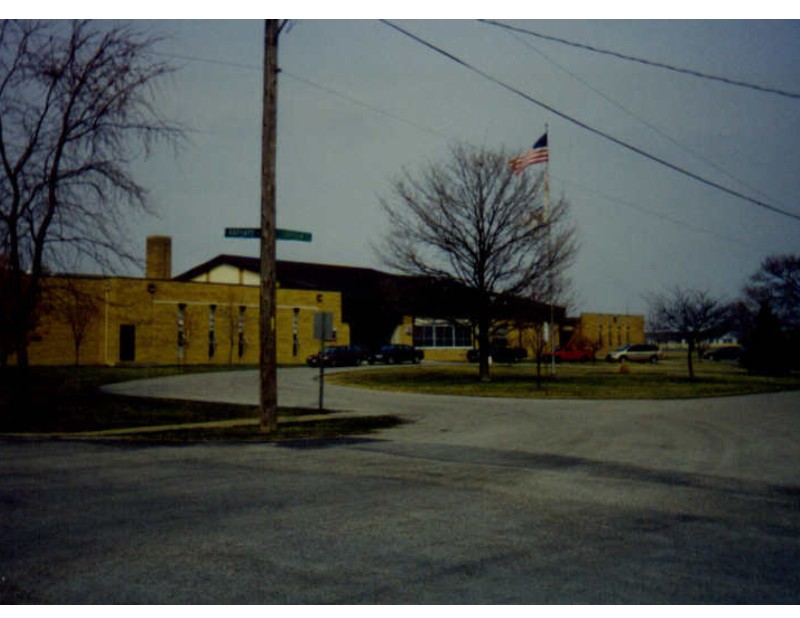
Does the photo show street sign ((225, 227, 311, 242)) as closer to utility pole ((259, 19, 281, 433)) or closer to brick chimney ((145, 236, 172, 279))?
utility pole ((259, 19, 281, 433))

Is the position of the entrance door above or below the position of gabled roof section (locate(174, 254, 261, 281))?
A: below

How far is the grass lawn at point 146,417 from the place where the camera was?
1700cm

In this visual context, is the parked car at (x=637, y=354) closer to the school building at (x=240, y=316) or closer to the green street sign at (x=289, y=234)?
the school building at (x=240, y=316)

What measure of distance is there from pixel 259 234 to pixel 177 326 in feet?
131

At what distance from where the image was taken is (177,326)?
54.2 m

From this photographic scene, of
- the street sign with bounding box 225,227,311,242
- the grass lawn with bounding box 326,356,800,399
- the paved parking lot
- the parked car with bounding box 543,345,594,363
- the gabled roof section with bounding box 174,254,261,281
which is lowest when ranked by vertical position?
the grass lawn with bounding box 326,356,800,399

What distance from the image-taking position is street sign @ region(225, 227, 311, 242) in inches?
628

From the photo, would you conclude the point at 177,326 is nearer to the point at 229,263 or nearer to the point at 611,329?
the point at 229,263

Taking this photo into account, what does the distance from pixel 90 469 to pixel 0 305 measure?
807 inches

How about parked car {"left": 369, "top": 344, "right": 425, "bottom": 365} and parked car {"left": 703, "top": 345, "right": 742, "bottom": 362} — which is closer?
parked car {"left": 369, "top": 344, "right": 425, "bottom": 365}

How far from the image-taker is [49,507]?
8.51 m

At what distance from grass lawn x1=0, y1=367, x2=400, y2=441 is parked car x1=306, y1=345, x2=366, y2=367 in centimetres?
2359

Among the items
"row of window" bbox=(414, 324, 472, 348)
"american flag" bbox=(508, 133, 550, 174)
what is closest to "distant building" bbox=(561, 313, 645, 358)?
"row of window" bbox=(414, 324, 472, 348)

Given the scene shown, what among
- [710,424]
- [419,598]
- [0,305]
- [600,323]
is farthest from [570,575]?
[600,323]
